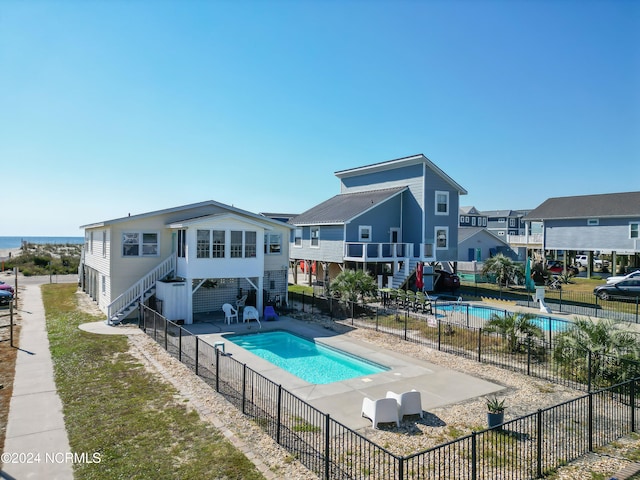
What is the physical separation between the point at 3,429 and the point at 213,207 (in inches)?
642

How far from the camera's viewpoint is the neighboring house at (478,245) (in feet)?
158

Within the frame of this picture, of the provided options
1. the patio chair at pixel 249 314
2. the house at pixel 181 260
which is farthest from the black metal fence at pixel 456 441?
the house at pixel 181 260

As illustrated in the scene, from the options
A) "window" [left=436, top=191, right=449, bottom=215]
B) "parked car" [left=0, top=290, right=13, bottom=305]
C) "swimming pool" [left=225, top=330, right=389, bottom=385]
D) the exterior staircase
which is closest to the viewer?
"swimming pool" [left=225, top=330, right=389, bottom=385]

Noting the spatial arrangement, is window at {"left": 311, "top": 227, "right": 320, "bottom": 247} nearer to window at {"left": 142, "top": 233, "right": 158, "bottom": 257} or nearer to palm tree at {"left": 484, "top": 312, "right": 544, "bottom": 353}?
window at {"left": 142, "top": 233, "right": 158, "bottom": 257}

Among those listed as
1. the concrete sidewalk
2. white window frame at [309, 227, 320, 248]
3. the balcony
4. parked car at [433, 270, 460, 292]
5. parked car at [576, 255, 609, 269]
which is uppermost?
Result: white window frame at [309, 227, 320, 248]

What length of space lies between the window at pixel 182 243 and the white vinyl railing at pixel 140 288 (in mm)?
773

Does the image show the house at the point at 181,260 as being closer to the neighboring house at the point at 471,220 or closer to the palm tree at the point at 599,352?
the palm tree at the point at 599,352

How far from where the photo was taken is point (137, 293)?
69.5ft

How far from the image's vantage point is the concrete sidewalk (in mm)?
7379

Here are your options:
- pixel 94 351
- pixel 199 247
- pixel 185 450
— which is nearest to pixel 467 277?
pixel 199 247

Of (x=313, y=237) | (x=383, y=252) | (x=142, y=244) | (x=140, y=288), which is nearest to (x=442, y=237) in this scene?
(x=383, y=252)

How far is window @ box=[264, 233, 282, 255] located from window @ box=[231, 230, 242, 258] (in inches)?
138

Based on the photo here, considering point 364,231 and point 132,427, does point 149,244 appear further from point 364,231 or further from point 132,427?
point 364,231

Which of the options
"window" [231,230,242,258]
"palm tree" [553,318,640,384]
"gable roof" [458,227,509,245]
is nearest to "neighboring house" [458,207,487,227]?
"gable roof" [458,227,509,245]
